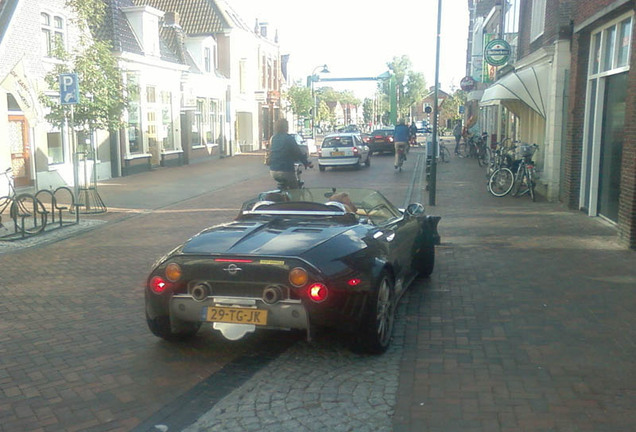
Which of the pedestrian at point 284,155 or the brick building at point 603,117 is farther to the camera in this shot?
the pedestrian at point 284,155

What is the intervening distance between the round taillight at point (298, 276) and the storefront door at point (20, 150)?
15.3m

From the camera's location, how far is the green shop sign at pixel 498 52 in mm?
20203

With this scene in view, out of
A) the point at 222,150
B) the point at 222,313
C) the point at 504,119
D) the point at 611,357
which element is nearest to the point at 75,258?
the point at 222,313

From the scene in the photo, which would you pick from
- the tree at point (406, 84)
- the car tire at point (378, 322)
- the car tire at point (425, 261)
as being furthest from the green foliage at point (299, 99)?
the car tire at point (378, 322)

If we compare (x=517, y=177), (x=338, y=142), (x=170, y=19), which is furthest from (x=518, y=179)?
(x=170, y=19)

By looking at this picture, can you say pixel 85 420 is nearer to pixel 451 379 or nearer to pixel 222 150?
pixel 451 379

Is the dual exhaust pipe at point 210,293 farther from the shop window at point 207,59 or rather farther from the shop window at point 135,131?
the shop window at point 207,59

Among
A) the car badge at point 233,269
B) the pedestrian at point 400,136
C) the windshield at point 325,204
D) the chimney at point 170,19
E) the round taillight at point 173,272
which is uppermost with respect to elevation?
the chimney at point 170,19

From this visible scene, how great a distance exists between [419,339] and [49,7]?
57.8ft

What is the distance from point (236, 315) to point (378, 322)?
1074mm

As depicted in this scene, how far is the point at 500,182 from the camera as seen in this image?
51.9ft

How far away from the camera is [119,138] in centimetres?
2327

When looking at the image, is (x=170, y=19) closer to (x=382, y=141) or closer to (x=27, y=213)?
(x=382, y=141)

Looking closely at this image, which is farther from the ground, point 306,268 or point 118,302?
point 306,268
